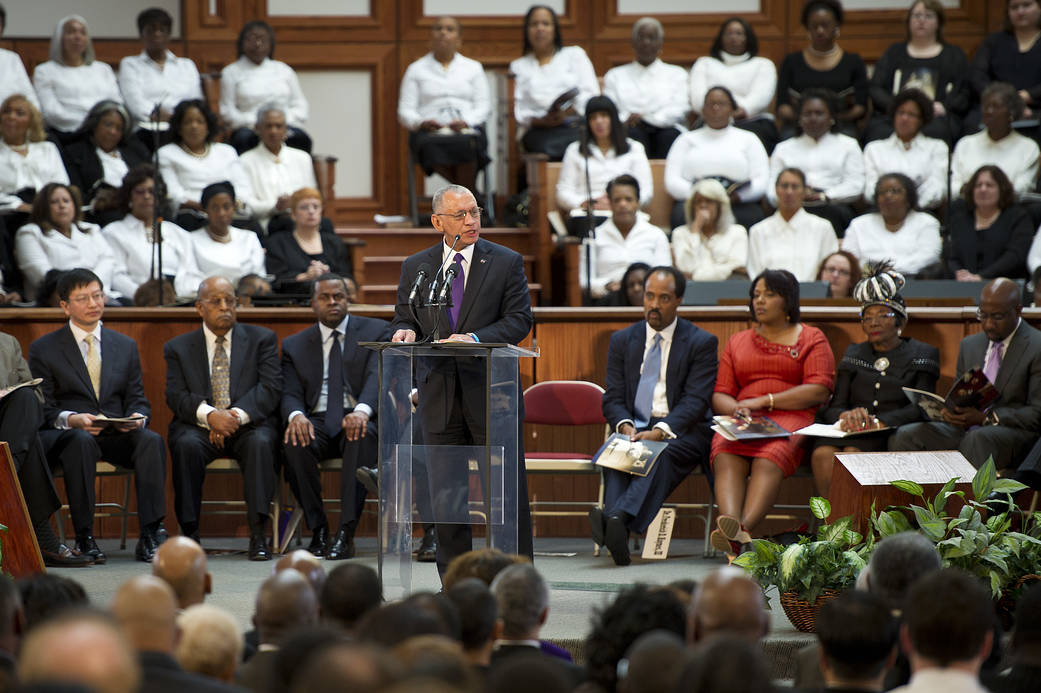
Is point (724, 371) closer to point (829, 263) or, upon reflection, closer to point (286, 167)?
point (829, 263)

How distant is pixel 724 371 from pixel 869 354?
67 cm

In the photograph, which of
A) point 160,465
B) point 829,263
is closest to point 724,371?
point 829,263

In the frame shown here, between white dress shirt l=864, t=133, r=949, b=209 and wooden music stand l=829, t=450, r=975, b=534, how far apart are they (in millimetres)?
4012

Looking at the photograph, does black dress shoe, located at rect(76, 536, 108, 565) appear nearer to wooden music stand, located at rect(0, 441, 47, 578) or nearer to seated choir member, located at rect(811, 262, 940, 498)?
wooden music stand, located at rect(0, 441, 47, 578)

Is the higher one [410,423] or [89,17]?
[89,17]

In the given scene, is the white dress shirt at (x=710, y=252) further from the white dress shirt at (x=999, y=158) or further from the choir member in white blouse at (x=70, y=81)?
the choir member in white blouse at (x=70, y=81)

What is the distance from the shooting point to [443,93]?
387 inches

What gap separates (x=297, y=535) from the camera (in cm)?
691

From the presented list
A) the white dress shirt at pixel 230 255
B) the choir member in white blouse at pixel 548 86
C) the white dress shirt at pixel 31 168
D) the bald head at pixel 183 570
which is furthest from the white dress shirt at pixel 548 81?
the bald head at pixel 183 570

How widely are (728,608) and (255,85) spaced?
776cm

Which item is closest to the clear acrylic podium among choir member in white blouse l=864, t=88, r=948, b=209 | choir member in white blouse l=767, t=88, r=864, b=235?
choir member in white blouse l=767, t=88, r=864, b=235

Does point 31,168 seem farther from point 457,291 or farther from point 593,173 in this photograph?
point 457,291

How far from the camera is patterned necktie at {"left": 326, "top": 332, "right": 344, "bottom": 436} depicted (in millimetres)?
6684

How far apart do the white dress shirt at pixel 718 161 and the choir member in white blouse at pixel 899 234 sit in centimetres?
87
